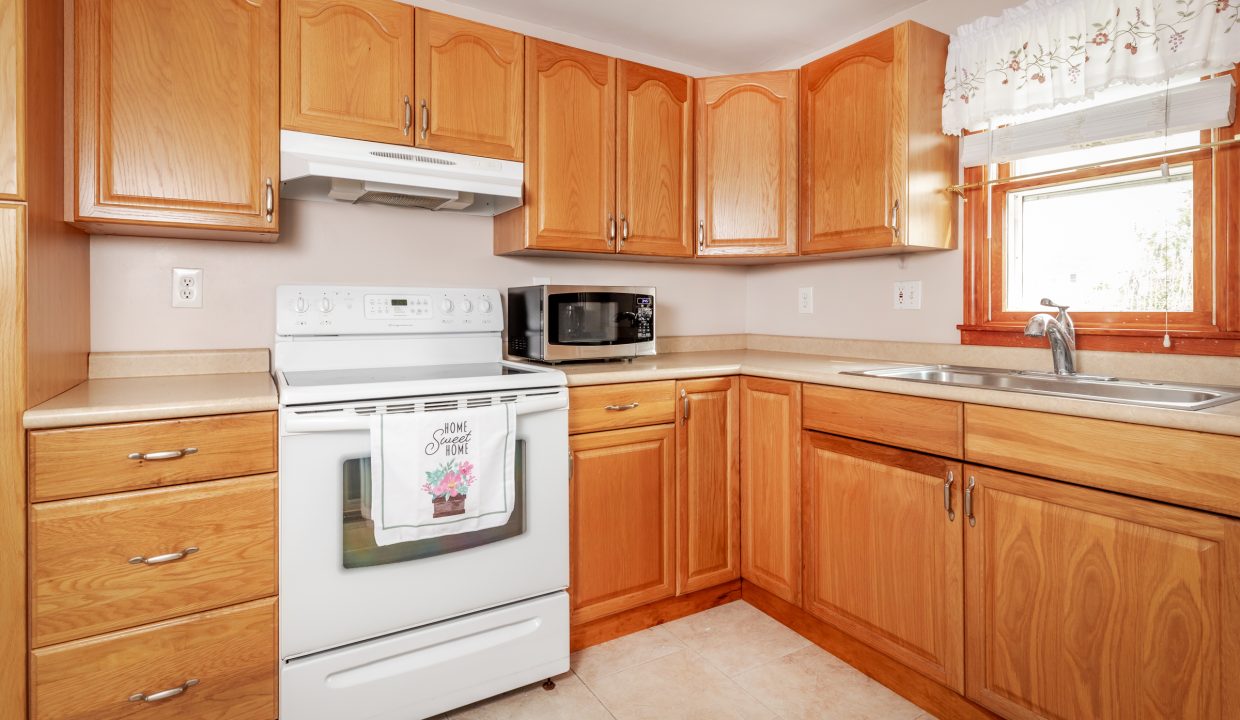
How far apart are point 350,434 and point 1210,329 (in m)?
2.20

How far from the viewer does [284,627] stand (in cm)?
155

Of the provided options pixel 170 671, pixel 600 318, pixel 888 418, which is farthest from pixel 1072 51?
pixel 170 671

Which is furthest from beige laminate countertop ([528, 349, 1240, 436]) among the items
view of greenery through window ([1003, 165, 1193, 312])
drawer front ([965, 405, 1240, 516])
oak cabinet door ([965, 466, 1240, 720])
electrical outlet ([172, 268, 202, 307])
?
electrical outlet ([172, 268, 202, 307])

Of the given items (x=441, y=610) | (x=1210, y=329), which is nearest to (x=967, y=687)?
(x=1210, y=329)

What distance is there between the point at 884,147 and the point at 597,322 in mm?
1131

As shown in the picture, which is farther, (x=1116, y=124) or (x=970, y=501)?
(x=1116, y=124)

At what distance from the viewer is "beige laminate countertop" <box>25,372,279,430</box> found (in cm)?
136

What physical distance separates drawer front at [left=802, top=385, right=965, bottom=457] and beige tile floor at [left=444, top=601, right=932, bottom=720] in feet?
2.37

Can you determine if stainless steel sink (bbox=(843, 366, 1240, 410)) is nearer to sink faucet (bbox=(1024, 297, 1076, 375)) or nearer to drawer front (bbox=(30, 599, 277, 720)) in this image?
sink faucet (bbox=(1024, 297, 1076, 375))

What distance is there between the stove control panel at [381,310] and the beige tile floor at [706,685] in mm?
1185

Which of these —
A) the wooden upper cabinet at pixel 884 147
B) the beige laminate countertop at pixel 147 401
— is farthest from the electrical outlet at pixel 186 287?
the wooden upper cabinet at pixel 884 147

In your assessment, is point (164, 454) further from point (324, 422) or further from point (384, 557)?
point (384, 557)

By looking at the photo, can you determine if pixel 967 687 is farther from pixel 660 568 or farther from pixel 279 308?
pixel 279 308

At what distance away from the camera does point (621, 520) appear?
2.10 meters
